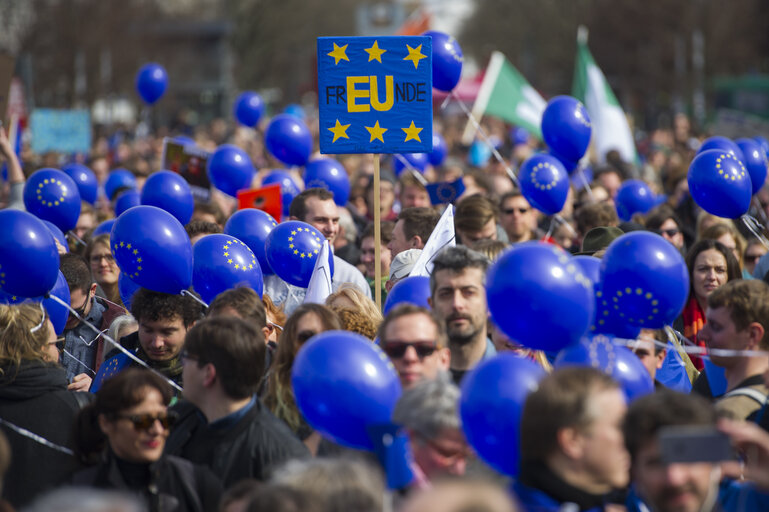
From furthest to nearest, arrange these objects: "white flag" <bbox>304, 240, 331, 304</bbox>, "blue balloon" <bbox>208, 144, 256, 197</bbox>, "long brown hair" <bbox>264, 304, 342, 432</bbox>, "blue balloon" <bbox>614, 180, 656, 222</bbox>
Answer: "blue balloon" <bbox>208, 144, 256, 197</bbox> → "blue balloon" <bbox>614, 180, 656, 222</bbox> → "white flag" <bbox>304, 240, 331, 304</bbox> → "long brown hair" <bbox>264, 304, 342, 432</bbox>

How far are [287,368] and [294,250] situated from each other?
1.92 meters

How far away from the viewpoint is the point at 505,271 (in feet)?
13.4

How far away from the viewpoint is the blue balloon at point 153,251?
5797mm

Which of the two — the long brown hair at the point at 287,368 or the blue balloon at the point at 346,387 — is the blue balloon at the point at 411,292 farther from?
the blue balloon at the point at 346,387

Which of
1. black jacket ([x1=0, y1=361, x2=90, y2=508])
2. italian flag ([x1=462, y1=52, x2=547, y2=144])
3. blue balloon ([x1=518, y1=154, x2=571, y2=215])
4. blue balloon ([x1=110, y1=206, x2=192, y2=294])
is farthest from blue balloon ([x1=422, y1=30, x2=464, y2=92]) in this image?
italian flag ([x1=462, y1=52, x2=547, y2=144])

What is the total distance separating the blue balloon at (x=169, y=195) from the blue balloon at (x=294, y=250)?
211 cm

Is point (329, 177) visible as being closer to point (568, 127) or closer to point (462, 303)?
point (568, 127)

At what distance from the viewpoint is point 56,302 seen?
5.97 m

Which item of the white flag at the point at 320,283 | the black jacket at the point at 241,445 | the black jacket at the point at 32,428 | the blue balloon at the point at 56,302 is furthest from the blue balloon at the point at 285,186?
the black jacket at the point at 241,445

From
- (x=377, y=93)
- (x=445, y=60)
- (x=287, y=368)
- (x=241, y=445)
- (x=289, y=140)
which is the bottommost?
(x=241, y=445)

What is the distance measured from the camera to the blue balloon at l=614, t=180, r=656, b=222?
34.1 ft

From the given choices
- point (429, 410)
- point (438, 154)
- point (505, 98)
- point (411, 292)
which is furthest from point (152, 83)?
point (429, 410)

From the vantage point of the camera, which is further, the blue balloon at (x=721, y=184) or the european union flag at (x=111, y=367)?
the blue balloon at (x=721, y=184)

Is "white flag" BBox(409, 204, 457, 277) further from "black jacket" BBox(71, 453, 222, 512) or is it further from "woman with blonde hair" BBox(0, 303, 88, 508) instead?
"black jacket" BBox(71, 453, 222, 512)
